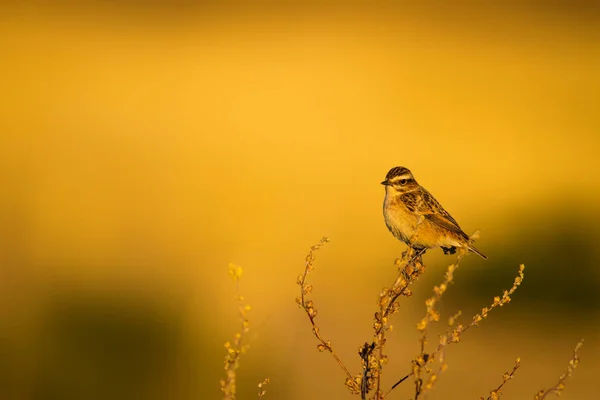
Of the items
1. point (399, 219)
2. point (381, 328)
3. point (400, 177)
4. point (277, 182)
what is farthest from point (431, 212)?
point (277, 182)

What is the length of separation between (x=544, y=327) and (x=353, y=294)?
2.91m

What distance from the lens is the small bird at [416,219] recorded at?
608cm

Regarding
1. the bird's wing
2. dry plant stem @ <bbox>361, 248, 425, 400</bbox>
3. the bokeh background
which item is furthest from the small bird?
the bokeh background

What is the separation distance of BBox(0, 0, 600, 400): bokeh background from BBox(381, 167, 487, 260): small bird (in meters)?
4.75

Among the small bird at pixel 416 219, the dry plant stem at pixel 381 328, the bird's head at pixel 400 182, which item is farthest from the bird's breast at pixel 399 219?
the dry plant stem at pixel 381 328

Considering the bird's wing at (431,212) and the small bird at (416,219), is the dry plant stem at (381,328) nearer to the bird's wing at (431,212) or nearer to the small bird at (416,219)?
the small bird at (416,219)

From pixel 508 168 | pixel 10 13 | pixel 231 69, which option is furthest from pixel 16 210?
pixel 508 168

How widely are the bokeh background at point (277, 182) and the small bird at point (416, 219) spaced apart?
15.6 ft

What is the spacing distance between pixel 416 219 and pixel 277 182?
11.5 metres

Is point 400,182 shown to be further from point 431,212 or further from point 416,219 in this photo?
point 416,219

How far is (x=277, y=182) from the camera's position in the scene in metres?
17.4

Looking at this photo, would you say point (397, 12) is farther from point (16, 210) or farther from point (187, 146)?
point (16, 210)

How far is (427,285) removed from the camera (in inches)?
537

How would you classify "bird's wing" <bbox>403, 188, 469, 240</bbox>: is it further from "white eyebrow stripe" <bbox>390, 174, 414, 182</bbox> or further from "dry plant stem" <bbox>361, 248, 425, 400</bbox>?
"dry plant stem" <bbox>361, 248, 425, 400</bbox>
